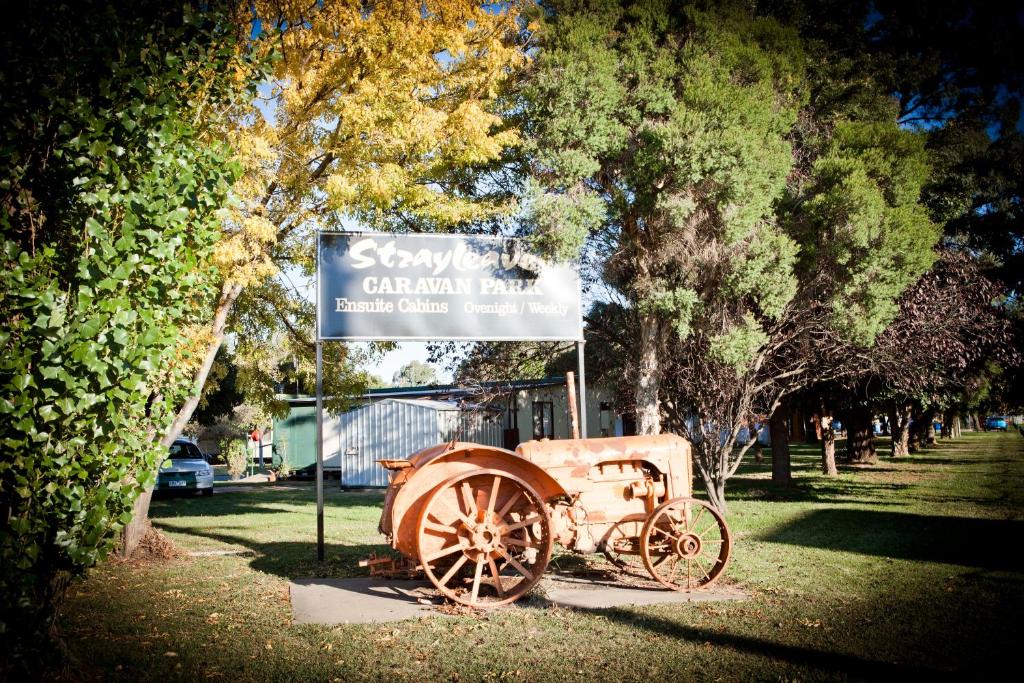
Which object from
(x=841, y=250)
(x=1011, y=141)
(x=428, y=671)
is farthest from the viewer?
(x=1011, y=141)

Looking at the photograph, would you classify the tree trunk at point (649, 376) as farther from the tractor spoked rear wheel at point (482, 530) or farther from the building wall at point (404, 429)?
the building wall at point (404, 429)

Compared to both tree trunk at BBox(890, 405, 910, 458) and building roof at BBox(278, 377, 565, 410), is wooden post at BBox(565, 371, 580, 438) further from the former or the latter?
tree trunk at BBox(890, 405, 910, 458)

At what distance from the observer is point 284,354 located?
512 inches

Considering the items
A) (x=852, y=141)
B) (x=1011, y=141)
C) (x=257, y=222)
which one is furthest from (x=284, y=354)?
(x=1011, y=141)

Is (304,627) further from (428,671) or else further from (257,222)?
(257,222)

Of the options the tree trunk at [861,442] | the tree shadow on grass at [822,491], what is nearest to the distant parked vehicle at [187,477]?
the tree shadow on grass at [822,491]

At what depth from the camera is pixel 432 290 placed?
9234mm

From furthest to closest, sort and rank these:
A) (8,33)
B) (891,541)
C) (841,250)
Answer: (841,250) < (891,541) < (8,33)

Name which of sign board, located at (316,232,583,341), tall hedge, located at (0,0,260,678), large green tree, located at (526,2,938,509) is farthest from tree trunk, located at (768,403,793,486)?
tall hedge, located at (0,0,260,678)

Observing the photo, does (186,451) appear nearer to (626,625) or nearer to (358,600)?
(358,600)

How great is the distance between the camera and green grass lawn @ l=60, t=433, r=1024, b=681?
4812mm

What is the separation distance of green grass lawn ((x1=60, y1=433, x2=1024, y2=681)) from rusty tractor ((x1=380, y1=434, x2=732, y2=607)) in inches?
21.6

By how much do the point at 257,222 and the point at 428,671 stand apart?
6133 mm

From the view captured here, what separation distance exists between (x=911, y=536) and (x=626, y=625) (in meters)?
6.26
